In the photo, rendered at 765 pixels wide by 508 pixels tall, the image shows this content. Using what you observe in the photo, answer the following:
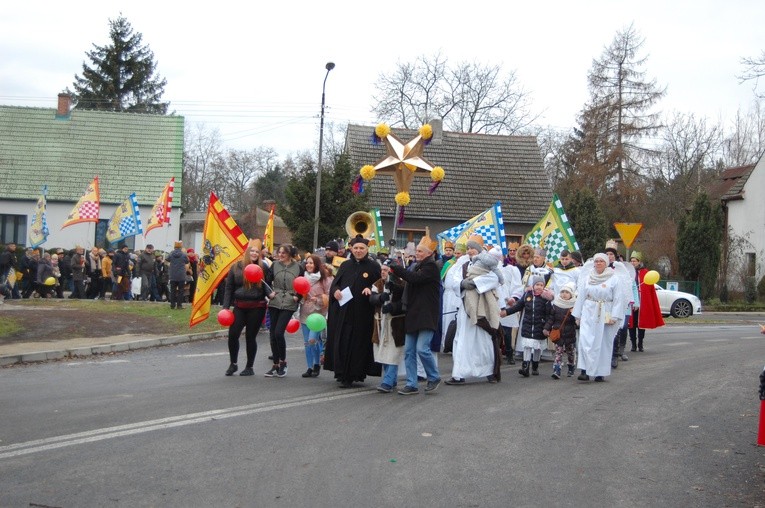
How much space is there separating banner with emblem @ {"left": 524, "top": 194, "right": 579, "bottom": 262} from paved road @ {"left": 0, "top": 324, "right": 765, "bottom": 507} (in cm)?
467

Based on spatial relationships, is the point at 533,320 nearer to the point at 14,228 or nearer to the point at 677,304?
the point at 677,304

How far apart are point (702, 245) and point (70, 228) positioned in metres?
28.2

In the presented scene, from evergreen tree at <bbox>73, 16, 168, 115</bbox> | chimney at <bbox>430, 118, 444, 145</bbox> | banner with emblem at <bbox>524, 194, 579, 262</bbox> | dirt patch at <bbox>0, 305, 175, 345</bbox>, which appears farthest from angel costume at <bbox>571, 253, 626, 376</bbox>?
evergreen tree at <bbox>73, 16, 168, 115</bbox>

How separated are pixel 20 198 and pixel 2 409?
1382 inches

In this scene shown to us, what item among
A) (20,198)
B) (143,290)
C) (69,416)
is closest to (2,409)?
(69,416)

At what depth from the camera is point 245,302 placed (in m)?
13.0

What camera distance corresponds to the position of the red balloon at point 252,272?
12492 millimetres

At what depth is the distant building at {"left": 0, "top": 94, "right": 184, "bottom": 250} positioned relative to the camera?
42.5m

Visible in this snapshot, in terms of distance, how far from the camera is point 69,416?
936 cm

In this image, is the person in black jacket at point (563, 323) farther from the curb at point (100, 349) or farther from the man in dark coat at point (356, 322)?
the curb at point (100, 349)

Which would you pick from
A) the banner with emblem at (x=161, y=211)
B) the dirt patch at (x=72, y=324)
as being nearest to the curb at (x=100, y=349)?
the dirt patch at (x=72, y=324)

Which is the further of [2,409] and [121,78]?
[121,78]

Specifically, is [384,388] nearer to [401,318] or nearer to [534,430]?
[401,318]

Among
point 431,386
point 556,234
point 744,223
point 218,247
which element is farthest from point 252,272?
point 744,223
